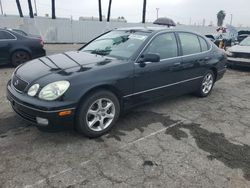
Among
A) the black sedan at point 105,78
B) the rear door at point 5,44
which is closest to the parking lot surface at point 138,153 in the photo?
the black sedan at point 105,78

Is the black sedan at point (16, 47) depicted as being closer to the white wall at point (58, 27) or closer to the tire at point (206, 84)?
the tire at point (206, 84)

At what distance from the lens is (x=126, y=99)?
4.21 m

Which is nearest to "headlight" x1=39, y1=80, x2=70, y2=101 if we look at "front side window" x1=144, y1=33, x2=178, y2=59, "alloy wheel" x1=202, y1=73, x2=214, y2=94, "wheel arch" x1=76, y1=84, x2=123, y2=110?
"wheel arch" x1=76, y1=84, x2=123, y2=110

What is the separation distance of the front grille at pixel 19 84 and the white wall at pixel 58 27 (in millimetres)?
18241

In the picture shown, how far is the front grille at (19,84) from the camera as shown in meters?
3.67

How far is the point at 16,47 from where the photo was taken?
9.16 m

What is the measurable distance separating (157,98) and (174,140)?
1.03m

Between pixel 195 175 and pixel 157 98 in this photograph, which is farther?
pixel 157 98

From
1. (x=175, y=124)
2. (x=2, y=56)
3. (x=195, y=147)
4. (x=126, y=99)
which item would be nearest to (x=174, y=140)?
(x=195, y=147)

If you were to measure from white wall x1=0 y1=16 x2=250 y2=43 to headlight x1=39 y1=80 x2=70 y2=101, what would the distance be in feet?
62.1

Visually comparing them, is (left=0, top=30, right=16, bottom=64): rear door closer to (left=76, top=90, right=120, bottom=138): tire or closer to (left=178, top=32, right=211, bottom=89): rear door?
(left=178, top=32, right=211, bottom=89): rear door

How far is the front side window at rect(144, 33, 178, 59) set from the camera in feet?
15.1

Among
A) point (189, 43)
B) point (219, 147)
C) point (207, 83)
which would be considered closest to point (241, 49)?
point (207, 83)

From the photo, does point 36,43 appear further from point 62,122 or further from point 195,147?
point 195,147
